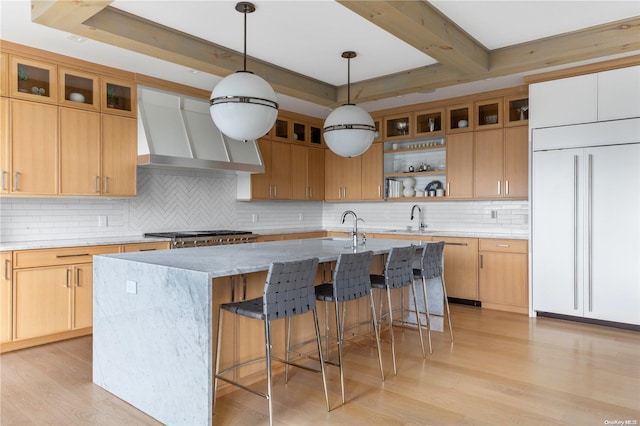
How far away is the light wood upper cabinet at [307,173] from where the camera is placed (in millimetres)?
6789

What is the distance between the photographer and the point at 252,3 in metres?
3.26

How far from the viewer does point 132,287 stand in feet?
9.00

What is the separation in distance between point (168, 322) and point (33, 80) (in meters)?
2.94

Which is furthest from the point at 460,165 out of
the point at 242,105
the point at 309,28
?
the point at 242,105

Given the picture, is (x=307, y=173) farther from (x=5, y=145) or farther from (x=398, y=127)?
(x=5, y=145)

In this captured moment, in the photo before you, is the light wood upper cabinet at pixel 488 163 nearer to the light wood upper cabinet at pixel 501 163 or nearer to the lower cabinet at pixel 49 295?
the light wood upper cabinet at pixel 501 163

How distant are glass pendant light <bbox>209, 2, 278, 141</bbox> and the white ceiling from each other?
840 mm

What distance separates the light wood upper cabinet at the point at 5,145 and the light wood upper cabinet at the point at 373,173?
14.7ft

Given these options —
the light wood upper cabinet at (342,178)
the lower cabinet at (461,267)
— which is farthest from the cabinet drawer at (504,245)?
the light wood upper cabinet at (342,178)

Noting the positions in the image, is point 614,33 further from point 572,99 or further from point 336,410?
point 336,410

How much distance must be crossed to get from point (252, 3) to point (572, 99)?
11.2ft

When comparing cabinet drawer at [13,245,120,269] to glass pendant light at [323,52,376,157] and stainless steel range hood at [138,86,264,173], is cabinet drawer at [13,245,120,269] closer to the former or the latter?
stainless steel range hood at [138,86,264,173]

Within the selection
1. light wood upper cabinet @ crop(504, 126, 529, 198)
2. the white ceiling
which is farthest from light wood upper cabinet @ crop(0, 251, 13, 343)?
light wood upper cabinet @ crop(504, 126, 529, 198)

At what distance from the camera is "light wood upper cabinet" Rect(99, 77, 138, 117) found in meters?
4.53
